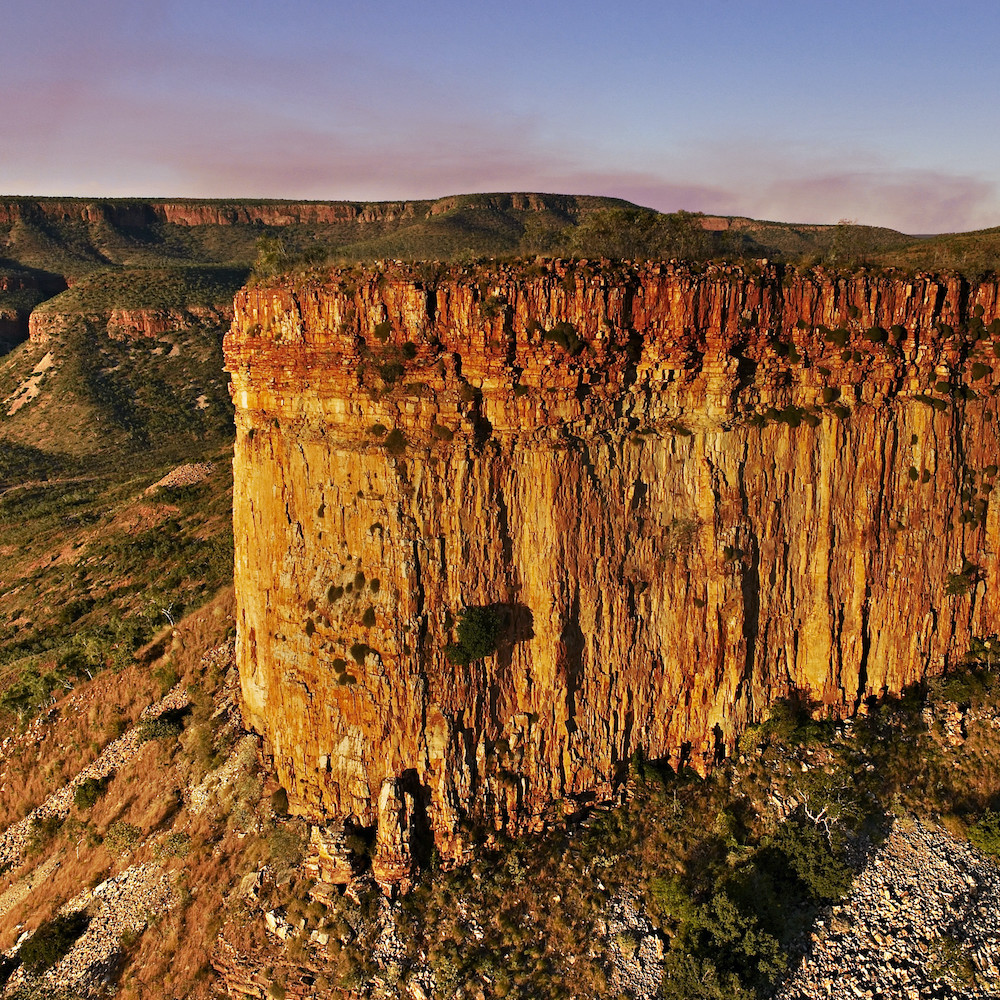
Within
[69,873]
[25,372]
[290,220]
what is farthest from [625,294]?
[290,220]

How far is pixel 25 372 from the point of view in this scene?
91.7m

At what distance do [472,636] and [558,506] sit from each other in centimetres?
441

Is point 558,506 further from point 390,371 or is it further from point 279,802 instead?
point 279,802

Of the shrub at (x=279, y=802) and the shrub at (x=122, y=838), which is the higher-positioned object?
the shrub at (x=279, y=802)

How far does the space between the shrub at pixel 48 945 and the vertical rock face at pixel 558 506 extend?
8084 mm

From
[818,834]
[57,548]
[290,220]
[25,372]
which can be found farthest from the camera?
[290,220]

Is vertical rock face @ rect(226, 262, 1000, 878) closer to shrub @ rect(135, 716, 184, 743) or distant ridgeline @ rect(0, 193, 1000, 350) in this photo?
distant ridgeline @ rect(0, 193, 1000, 350)

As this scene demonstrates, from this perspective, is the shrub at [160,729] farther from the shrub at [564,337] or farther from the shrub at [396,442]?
the shrub at [564,337]

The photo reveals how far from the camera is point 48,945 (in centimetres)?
2125

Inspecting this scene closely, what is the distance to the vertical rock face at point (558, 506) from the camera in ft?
62.4

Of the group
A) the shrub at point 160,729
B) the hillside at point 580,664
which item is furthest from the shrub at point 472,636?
the shrub at point 160,729

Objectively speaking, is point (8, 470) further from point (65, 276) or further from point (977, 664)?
point (977, 664)

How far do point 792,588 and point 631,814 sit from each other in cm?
916

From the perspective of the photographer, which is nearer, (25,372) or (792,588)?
(792,588)
